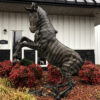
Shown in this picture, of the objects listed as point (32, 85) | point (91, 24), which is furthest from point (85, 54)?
point (32, 85)

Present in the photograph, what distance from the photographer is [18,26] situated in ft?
29.9

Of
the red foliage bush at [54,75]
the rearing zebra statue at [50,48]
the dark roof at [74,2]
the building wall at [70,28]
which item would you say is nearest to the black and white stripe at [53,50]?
the rearing zebra statue at [50,48]

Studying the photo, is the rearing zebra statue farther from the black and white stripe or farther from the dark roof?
the dark roof

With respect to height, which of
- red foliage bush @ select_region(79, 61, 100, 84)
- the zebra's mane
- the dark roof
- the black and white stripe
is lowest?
red foliage bush @ select_region(79, 61, 100, 84)

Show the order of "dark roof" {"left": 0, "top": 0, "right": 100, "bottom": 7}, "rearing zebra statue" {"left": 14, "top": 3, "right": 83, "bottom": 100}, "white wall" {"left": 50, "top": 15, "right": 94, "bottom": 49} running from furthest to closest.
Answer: "white wall" {"left": 50, "top": 15, "right": 94, "bottom": 49}
"dark roof" {"left": 0, "top": 0, "right": 100, "bottom": 7}
"rearing zebra statue" {"left": 14, "top": 3, "right": 83, "bottom": 100}

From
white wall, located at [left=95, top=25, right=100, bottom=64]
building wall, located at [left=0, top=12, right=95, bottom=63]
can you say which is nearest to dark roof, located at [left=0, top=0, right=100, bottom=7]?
building wall, located at [left=0, top=12, right=95, bottom=63]

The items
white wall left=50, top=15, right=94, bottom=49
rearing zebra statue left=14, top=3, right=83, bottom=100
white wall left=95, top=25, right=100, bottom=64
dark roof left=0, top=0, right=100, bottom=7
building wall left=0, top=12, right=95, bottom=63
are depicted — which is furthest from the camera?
white wall left=95, top=25, right=100, bottom=64

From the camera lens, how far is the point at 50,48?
3930mm

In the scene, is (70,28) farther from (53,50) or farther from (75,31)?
(53,50)

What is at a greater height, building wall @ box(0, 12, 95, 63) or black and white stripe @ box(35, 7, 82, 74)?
building wall @ box(0, 12, 95, 63)

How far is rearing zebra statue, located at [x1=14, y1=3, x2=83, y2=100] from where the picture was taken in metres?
Result: 3.87

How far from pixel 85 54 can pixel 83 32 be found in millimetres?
1568

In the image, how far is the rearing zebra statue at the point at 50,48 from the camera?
3869 mm

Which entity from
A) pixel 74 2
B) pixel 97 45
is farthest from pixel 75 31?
pixel 97 45
